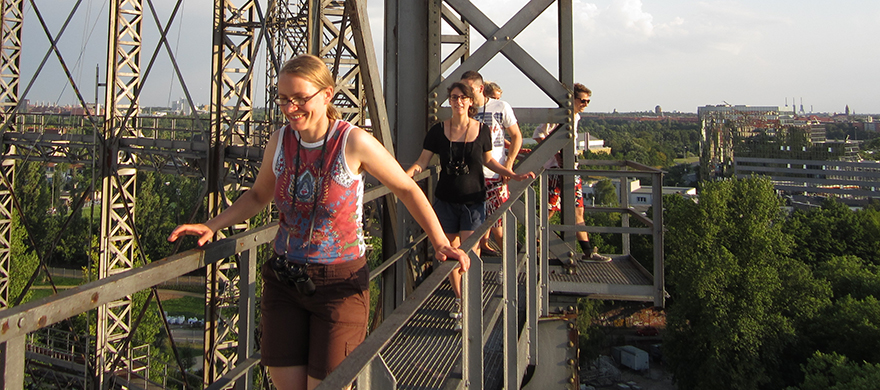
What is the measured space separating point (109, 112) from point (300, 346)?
1214 centimetres

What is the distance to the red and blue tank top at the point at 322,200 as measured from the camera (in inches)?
82.7

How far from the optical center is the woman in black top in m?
4.12

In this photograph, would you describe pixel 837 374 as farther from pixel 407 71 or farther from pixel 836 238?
pixel 407 71

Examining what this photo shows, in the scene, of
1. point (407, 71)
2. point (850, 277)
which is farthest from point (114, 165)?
point (850, 277)

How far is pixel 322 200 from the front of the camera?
2.09 m

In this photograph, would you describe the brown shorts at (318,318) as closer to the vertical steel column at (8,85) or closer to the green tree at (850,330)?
the vertical steel column at (8,85)

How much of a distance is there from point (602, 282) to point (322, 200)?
366 cm

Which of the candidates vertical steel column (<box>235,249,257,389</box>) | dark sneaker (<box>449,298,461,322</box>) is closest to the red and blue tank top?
vertical steel column (<box>235,249,257,389</box>)

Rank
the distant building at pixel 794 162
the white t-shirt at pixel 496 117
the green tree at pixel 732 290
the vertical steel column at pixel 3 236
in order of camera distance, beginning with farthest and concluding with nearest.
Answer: the distant building at pixel 794 162 → the green tree at pixel 732 290 → the vertical steel column at pixel 3 236 → the white t-shirt at pixel 496 117

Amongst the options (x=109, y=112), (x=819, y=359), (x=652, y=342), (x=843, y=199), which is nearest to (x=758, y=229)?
(x=819, y=359)

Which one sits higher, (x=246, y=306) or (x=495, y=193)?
(x=495, y=193)

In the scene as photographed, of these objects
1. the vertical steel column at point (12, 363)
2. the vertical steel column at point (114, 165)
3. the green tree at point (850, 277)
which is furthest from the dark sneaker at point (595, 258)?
the green tree at point (850, 277)

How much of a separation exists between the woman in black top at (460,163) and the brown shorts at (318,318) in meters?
1.90

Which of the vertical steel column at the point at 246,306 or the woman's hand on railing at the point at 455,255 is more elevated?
the woman's hand on railing at the point at 455,255
